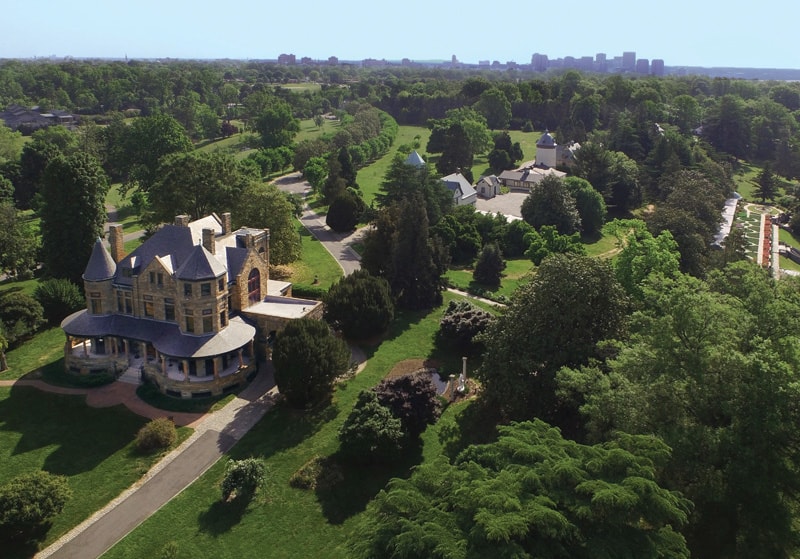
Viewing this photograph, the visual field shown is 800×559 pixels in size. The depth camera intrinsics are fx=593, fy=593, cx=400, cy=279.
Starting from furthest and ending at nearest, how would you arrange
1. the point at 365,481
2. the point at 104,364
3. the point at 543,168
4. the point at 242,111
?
1. the point at 242,111
2. the point at 543,168
3. the point at 104,364
4. the point at 365,481

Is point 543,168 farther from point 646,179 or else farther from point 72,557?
point 72,557

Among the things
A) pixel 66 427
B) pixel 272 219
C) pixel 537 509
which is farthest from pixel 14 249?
pixel 537 509

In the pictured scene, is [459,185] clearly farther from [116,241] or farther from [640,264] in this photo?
[116,241]

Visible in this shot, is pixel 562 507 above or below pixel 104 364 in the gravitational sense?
above

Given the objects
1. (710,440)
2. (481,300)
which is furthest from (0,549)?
(481,300)

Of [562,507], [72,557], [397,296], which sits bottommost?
[72,557]

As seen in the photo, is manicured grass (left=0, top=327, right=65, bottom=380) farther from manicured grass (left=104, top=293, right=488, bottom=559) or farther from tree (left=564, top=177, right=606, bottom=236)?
tree (left=564, top=177, right=606, bottom=236)
